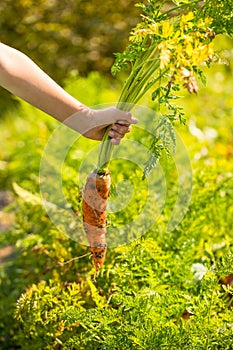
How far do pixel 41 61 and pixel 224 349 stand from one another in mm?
4245

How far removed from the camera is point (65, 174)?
295cm

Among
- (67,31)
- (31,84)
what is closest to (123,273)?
(31,84)

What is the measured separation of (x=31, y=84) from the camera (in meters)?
1.80

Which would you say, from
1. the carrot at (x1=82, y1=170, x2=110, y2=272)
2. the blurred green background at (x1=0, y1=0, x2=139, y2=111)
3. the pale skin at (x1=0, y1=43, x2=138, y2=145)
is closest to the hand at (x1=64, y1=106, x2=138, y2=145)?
the pale skin at (x1=0, y1=43, x2=138, y2=145)

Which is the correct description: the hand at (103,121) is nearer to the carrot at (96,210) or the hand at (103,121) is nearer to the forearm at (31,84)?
the forearm at (31,84)

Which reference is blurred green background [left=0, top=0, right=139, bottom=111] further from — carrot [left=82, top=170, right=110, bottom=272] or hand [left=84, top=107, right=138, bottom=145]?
hand [left=84, top=107, right=138, bottom=145]

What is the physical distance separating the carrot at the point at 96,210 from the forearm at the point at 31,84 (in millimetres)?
248

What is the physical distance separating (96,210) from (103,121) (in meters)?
0.34

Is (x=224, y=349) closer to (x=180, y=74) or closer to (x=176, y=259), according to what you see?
(x=176, y=259)

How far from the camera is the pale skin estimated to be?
5.85ft

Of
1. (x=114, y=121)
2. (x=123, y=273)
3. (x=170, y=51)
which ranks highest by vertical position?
(x=170, y=51)

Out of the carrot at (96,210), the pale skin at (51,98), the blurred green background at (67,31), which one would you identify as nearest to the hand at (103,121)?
the pale skin at (51,98)

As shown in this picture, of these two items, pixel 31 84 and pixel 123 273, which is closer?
pixel 31 84

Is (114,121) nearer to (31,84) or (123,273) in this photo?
(31,84)
